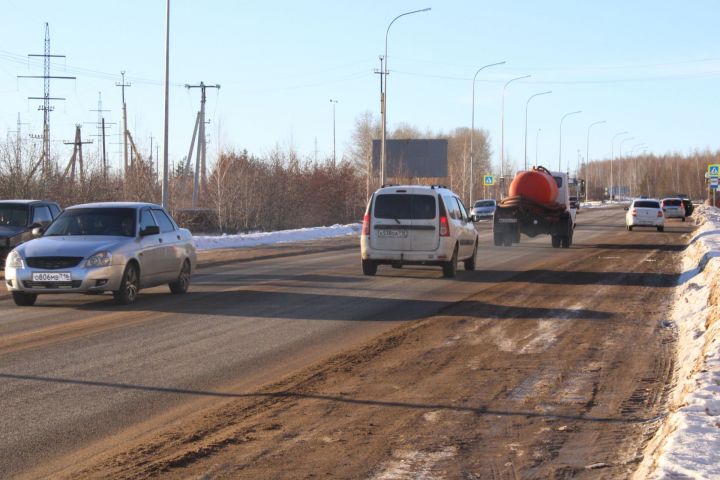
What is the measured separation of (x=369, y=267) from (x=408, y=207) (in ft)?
5.35

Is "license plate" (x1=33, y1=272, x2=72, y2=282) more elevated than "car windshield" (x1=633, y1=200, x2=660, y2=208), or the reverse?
"car windshield" (x1=633, y1=200, x2=660, y2=208)

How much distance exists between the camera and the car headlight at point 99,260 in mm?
15297

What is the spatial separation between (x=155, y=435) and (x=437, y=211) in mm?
14223

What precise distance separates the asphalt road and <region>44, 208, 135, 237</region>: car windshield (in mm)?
1127

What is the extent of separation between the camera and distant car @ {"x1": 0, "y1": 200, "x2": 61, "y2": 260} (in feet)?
76.1

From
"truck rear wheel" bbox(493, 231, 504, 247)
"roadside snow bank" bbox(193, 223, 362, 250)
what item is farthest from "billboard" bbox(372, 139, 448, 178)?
"truck rear wheel" bbox(493, 231, 504, 247)

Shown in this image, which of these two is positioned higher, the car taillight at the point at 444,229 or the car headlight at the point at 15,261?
the car taillight at the point at 444,229

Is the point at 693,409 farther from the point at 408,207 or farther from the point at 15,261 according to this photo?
the point at 408,207

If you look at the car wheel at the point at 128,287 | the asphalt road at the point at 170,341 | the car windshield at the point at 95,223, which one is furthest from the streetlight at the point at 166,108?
the car wheel at the point at 128,287

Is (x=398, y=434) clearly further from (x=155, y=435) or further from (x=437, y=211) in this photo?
(x=437, y=211)

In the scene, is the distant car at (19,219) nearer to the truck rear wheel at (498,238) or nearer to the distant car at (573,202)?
the truck rear wheel at (498,238)

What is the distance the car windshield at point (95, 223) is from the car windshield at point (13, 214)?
7.55 metres

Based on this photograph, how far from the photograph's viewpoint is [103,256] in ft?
50.6

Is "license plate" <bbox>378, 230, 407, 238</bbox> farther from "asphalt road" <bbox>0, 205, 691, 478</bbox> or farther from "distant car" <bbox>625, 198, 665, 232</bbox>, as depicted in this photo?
"distant car" <bbox>625, 198, 665, 232</bbox>
